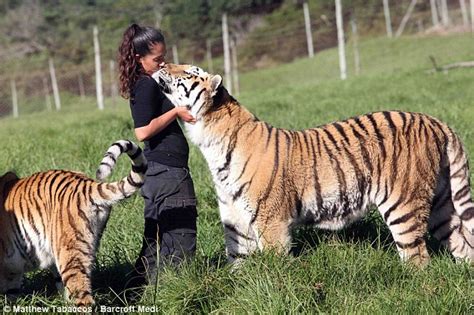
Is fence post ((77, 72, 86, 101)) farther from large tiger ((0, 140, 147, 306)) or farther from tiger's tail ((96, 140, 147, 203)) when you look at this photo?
tiger's tail ((96, 140, 147, 203))

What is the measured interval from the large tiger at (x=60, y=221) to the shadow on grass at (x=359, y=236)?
135cm

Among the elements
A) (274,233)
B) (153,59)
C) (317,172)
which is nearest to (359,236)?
(317,172)

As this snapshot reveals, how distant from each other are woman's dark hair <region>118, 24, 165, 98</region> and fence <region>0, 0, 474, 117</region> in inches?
987

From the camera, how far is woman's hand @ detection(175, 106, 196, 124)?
14.2 ft

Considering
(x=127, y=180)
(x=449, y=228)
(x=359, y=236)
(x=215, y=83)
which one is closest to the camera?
(x=127, y=180)

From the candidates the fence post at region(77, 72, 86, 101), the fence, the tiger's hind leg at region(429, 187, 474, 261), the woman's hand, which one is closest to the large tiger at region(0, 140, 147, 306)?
the woman's hand

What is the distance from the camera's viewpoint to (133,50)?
4289mm

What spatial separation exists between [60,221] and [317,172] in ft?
5.68

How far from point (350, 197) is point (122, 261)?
66.1 inches

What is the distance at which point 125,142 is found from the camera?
399 centimetres

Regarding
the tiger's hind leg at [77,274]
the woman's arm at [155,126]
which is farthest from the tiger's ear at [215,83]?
the tiger's hind leg at [77,274]

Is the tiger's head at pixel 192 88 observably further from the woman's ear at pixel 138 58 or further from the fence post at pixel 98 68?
the fence post at pixel 98 68

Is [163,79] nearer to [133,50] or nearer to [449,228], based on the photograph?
[133,50]

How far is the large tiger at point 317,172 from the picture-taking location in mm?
A: 4434
